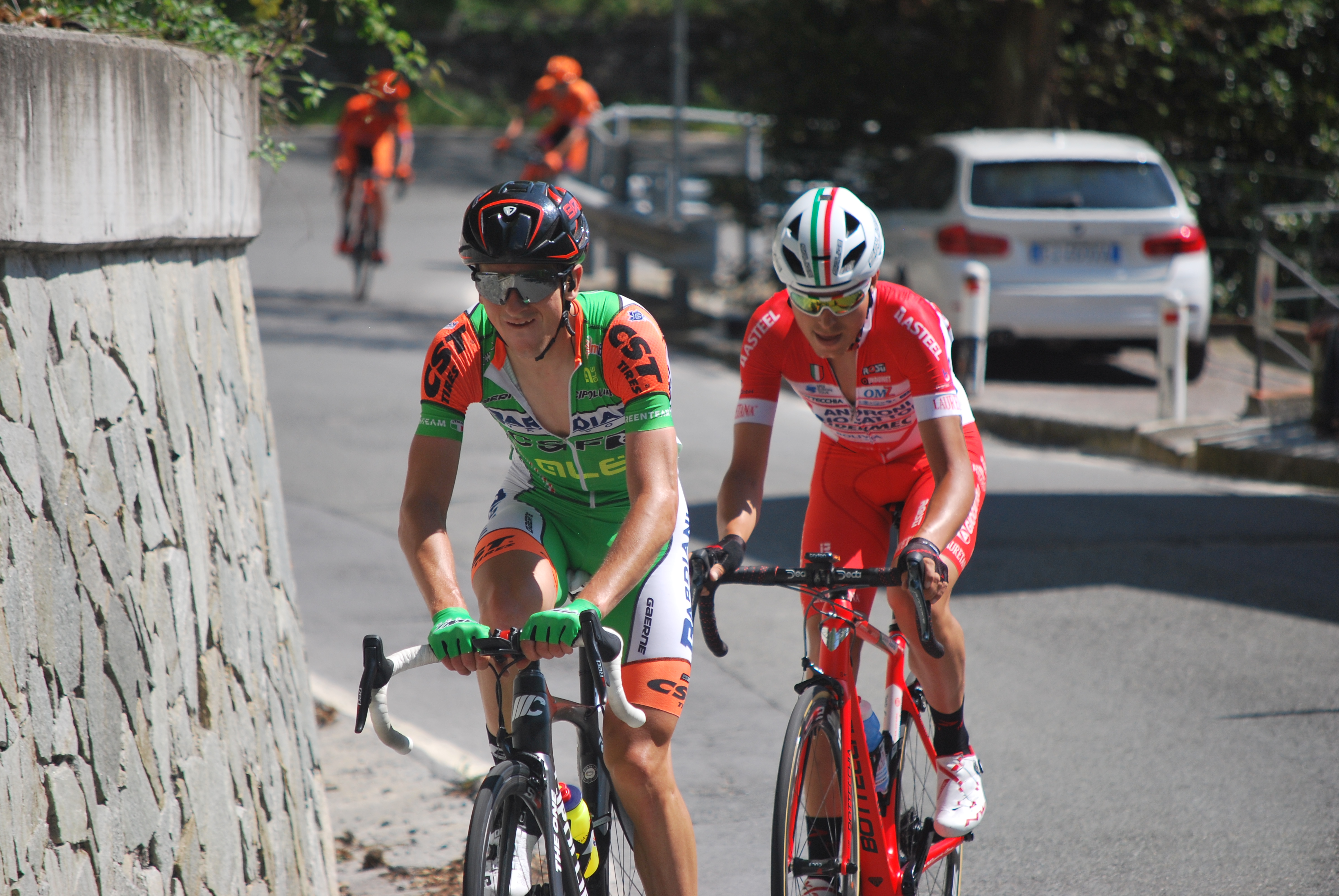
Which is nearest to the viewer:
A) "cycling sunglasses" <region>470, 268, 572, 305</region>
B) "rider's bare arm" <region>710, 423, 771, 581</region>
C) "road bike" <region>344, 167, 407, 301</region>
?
"cycling sunglasses" <region>470, 268, 572, 305</region>

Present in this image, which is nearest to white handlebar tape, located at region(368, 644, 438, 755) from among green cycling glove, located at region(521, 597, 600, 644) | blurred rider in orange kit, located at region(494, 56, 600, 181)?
green cycling glove, located at region(521, 597, 600, 644)

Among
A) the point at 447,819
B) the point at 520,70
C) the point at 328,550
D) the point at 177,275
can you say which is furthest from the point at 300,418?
the point at 520,70

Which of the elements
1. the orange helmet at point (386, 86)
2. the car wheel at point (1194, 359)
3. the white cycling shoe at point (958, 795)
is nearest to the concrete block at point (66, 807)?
the white cycling shoe at point (958, 795)

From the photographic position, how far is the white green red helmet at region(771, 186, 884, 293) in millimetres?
3525

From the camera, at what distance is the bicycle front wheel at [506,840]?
2506mm

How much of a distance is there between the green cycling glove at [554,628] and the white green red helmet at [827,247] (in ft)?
4.19

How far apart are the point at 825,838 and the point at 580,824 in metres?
0.79

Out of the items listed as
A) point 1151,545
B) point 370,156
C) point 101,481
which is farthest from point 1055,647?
point 370,156

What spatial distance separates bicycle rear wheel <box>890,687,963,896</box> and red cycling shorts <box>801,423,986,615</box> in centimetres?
37

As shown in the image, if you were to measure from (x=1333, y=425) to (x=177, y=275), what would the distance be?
26.9 ft

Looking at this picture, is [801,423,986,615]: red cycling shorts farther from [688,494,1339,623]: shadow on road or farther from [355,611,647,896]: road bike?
[688,494,1339,623]: shadow on road

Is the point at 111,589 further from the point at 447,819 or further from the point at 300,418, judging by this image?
the point at 300,418

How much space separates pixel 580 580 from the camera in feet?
11.3

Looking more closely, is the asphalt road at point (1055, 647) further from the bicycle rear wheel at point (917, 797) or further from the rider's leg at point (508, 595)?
the rider's leg at point (508, 595)
